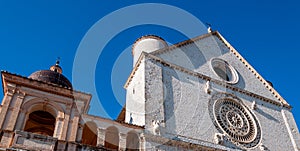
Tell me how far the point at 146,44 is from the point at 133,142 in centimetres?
720

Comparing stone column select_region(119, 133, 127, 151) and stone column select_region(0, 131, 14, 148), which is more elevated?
stone column select_region(119, 133, 127, 151)

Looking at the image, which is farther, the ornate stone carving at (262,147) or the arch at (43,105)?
the ornate stone carving at (262,147)

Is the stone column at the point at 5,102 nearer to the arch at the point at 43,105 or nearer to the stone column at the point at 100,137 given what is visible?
the arch at the point at 43,105

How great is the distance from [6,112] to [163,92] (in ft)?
24.1

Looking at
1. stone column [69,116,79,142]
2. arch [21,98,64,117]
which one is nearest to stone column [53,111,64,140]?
arch [21,98,64,117]

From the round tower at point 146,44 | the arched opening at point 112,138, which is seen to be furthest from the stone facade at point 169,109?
the round tower at point 146,44

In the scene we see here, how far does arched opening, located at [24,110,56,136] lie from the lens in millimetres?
15070

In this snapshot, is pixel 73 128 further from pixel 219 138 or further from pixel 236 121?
pixel 236 121

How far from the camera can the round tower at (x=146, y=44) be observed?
17750mm

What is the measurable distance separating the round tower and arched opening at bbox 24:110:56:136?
6203 millimetres

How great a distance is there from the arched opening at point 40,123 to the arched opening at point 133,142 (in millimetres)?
4633

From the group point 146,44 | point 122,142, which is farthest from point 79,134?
point 146,44

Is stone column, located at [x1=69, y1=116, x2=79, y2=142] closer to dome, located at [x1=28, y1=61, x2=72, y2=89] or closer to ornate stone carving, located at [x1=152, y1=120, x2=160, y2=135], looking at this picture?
ornate stone carving, located at [x1=152, y1=120, x2=160, y2=135]

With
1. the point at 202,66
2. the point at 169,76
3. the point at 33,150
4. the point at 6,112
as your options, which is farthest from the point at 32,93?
the point at 202,66
